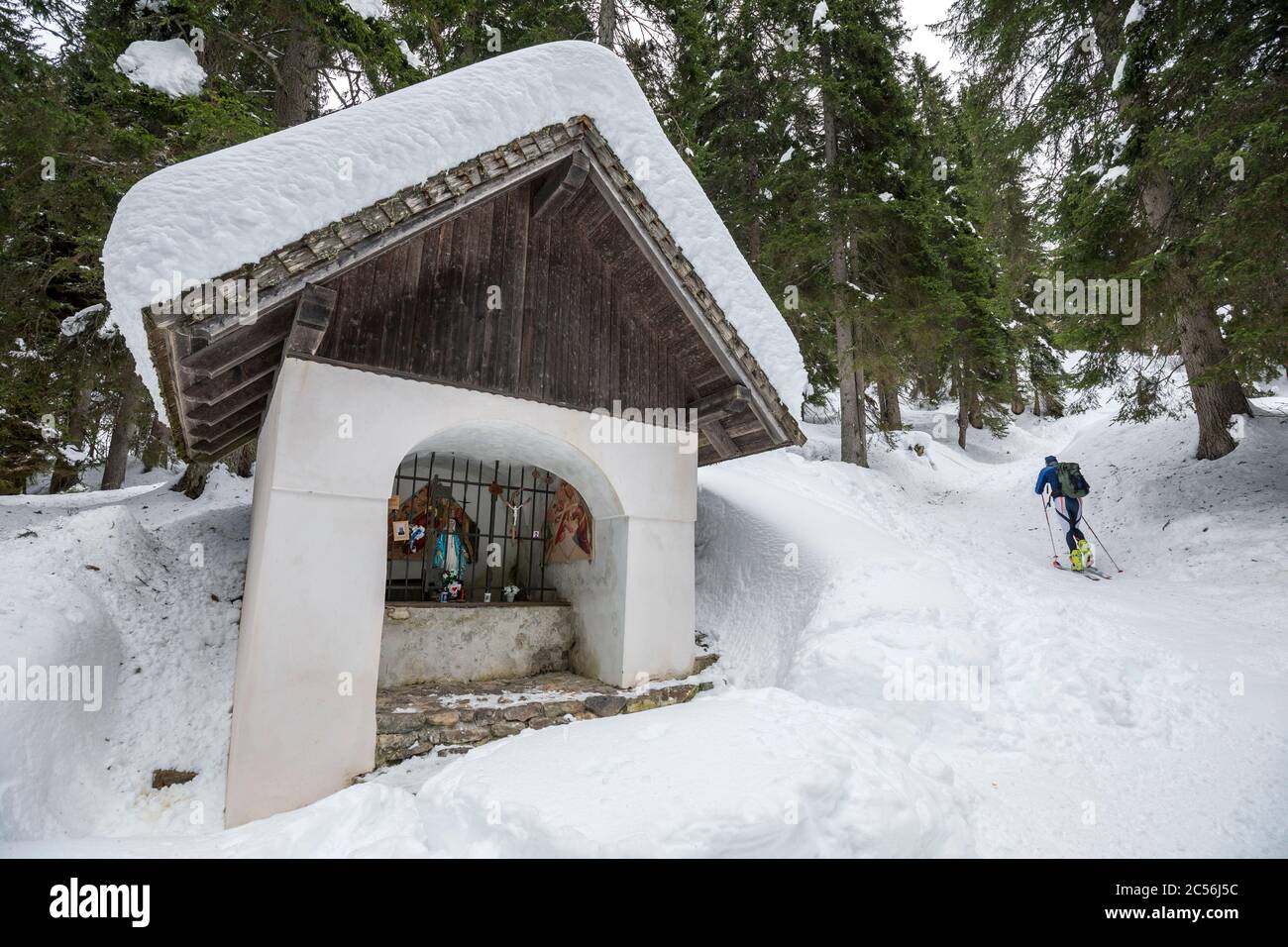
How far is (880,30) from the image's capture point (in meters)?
14.4

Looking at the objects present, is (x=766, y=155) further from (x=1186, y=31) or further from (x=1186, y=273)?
(x=1186, y=273)

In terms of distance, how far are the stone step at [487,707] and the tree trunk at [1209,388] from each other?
10.0m

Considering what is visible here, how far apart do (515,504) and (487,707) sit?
3.65 metres

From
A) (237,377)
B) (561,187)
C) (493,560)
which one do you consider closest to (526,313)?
(561,187)

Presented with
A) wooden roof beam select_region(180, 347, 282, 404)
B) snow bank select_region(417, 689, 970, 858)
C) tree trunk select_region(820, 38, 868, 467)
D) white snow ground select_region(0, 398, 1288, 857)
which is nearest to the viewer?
snow bank select_region(417, 689, 970, 858)

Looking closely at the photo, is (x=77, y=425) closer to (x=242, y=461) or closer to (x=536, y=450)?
(x=242, y=461)

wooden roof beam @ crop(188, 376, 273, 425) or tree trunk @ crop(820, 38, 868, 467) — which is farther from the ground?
tree trunk @ crop(820, 38, 868, 467)

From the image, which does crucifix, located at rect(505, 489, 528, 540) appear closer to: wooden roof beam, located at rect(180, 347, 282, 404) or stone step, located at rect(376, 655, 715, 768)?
stone step, located at rect(376, 655, 715, 768)

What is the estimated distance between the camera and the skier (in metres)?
8.77

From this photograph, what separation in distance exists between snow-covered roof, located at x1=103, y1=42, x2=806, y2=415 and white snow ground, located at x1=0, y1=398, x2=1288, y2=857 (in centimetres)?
282

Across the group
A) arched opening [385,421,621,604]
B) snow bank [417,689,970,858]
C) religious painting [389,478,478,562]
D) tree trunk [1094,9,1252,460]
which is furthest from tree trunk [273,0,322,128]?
tree trunk [1094,9,1252,460]

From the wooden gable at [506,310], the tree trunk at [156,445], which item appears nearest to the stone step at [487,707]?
the wooden gable at [506,310]

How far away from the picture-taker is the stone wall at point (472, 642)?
247 inches

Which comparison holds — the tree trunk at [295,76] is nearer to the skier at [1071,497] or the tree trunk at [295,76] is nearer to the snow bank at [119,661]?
the snow bank at [119,661]
